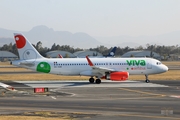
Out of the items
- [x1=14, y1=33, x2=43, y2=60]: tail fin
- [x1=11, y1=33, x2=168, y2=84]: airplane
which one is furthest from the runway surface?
[x1=14, y1=33, x2=43, y2=60]: tail fin

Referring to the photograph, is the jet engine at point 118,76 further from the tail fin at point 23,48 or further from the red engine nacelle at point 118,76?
the tail fin at point 23,48

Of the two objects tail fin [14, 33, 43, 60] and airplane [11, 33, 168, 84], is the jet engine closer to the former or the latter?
airplane [11, 33, 168, 84]

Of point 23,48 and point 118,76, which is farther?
point 23,48

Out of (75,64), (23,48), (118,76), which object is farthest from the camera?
(75,64)

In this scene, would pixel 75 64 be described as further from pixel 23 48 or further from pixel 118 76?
pixel 23 48

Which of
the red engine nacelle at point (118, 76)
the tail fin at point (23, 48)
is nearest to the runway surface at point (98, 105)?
the red engine nacelle at point (118, 76)

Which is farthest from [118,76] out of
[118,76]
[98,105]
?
[98,105]

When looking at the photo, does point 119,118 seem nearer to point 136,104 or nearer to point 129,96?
point 136,104

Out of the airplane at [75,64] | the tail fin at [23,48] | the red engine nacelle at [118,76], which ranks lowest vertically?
the red engine nacelle at [118,76]

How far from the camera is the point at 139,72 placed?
5734 centimetres

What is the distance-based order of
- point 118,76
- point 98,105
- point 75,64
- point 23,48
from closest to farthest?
point 98,105, point 118,76, point 23,48, point 75,64

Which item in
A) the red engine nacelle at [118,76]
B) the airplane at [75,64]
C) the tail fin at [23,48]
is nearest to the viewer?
the red engine nacelle at [118,76]

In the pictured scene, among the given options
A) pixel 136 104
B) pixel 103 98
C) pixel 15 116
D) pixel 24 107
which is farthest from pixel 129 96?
pixel 15 116

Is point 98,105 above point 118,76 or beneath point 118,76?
beneath
